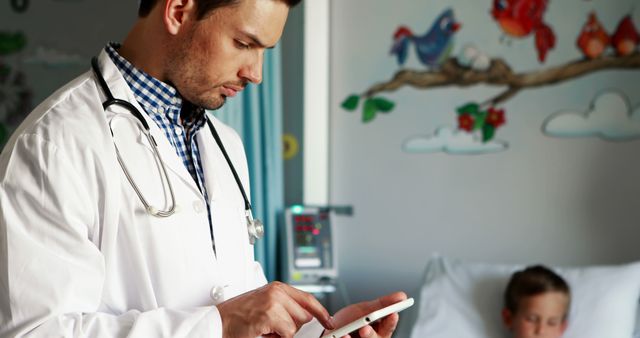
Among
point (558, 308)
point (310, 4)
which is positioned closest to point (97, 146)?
point (558, 308)

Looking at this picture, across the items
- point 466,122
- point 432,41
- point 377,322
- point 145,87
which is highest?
point 432,41

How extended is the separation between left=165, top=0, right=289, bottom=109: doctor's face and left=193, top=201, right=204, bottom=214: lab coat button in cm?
16

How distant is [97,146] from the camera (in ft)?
3.50

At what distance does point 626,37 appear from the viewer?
2939 mm

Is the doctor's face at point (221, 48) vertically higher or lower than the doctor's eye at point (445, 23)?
lower

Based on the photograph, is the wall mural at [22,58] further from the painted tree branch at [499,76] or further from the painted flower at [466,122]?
the painted flower at [466,122]

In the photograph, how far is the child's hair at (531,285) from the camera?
2.57m

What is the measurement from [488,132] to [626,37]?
62 centimetres

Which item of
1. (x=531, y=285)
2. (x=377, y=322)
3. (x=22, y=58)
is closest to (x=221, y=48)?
(x=377, y=322)

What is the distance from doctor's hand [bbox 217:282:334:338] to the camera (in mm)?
1004

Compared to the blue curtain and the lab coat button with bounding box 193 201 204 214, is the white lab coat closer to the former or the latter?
the lab coat button with bounding box 193 201 204 214

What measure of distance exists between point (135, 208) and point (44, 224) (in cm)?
15

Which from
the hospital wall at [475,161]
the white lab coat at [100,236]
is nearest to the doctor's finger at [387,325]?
the white lab coat at [100,236]

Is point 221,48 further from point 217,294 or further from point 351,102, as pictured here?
point 351,102
